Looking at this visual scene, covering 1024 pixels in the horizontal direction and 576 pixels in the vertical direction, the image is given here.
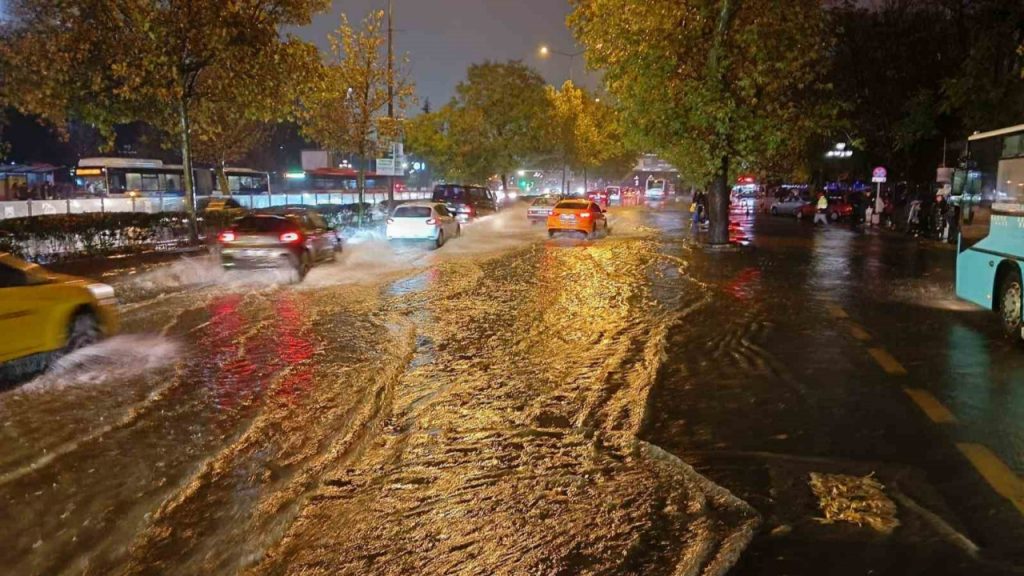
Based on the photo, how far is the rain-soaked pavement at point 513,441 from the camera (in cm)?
447

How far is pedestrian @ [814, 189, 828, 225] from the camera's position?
42406 mm

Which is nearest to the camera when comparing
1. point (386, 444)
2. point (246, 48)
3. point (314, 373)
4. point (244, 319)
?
point (386, 444)

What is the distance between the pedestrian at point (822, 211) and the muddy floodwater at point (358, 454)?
3322 cm

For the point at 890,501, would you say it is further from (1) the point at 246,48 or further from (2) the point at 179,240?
(2) the point at 179,240

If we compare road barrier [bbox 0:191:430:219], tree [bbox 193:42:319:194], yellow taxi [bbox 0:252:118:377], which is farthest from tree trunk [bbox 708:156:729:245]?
yellow taxi [bbox 0:252:118:377]

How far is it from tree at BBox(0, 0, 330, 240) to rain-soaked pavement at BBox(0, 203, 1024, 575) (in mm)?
10432

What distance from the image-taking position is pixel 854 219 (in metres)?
42.0

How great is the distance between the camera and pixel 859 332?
36.0 ft

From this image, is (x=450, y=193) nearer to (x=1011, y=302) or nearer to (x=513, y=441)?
(x=1011, y=302)

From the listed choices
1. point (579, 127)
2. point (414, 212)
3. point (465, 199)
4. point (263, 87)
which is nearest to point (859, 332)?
point (414, 212)

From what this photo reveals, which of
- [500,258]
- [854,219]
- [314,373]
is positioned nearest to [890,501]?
[314,373]

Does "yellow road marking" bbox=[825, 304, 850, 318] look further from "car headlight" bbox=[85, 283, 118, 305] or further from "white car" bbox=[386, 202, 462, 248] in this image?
"white car" bbox=[386, 202, 462, 248]

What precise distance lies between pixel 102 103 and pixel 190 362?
15777 millimetres

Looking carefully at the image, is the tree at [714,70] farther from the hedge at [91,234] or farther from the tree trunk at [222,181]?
the tree trunk at [222,181]
